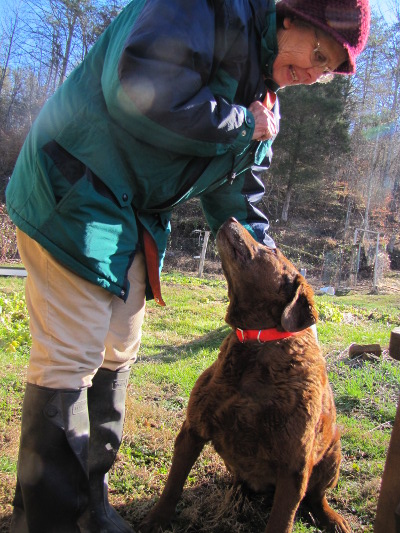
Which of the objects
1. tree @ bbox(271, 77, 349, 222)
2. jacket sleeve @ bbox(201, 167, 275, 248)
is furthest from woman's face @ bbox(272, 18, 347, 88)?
tree @ bbox(271, 77, 349, 222)

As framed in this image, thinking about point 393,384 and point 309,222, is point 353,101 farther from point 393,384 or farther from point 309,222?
point 393,384

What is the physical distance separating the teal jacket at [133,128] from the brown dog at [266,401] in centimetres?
63

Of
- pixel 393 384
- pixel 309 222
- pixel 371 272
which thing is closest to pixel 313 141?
pixel 309 222

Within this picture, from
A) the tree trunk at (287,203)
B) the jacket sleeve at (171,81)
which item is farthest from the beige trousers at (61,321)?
the tree trunk at (287,203)

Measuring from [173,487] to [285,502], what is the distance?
520 millimetres

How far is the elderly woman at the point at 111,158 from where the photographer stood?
1564mm

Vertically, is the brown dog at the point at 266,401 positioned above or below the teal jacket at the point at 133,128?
below

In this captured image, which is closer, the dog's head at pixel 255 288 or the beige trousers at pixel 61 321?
the beige trousers at pixel 61 321

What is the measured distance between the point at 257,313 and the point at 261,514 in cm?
107

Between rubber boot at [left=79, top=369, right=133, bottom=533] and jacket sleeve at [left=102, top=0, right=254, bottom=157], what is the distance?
1.09 metres

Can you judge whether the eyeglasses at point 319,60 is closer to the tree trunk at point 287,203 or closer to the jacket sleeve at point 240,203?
the jacket sleeve at point 240,203

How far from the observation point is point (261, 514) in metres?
2.41

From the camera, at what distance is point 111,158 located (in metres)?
1.67

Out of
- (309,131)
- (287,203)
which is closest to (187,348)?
(309,131)
